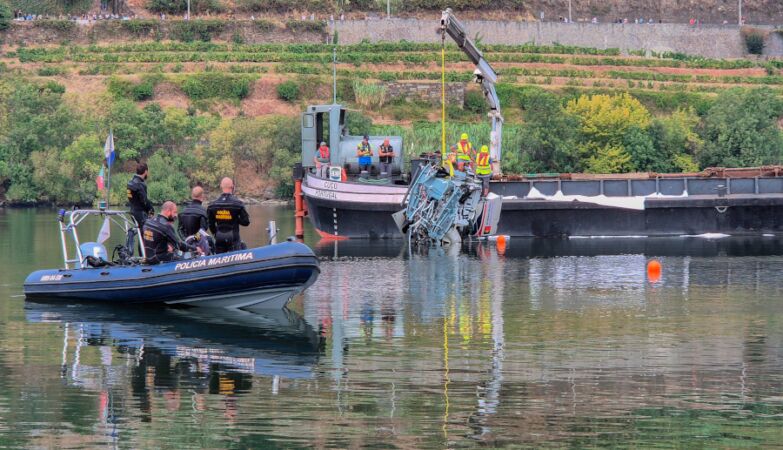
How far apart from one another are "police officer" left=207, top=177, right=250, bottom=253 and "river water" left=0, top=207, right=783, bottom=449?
1.30m

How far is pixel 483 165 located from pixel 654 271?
10.9 meters

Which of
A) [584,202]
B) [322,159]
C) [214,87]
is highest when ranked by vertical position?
[214,87]

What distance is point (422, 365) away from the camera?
827 inches

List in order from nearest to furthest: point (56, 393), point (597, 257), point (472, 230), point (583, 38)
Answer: point (56, 393), point (597, 257), point (472, 230), point (583, 38)

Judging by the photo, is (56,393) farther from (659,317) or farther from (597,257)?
(597,257)

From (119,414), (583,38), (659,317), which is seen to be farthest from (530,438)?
(583,38)

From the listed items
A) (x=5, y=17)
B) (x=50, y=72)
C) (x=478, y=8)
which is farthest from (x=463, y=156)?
(x=478, y=8)

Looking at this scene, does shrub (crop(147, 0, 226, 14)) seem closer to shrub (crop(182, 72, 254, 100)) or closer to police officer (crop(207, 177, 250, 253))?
shrub (crop(182, 72, 254, 100))

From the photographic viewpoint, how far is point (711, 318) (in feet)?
84.1

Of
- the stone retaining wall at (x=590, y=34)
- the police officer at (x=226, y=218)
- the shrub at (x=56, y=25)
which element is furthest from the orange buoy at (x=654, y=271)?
the shrub at (x=56, y=25)

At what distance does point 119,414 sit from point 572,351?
287 inches

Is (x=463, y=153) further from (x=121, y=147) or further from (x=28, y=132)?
(x=28, y=132)

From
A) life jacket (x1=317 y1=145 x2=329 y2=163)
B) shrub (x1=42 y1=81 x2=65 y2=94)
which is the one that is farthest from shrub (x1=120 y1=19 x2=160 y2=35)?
life jacket (x1=317 y1=145 x2=329 y2=163)

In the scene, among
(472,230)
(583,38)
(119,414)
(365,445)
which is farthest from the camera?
(583,38)
